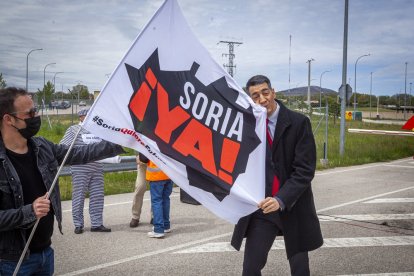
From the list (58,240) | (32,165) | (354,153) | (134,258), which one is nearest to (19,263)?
(32,165)

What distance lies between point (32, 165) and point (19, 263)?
0.63m

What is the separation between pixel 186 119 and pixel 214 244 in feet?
10.6

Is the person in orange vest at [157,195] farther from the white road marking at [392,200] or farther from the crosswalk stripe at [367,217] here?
the white road marking at [392,200]

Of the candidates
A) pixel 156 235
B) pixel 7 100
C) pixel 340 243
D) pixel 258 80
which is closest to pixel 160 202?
pixel 156 235

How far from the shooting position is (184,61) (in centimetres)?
342

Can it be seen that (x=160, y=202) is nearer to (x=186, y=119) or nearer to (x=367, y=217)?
(x=186, y=119)

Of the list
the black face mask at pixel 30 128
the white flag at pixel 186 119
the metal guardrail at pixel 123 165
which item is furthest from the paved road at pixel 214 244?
the black face mask at pixel 30 128

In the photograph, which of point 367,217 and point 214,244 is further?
point 367,217

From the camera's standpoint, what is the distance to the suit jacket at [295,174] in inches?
131

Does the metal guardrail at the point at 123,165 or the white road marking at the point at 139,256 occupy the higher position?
the metal guardrail at the point at 123,165

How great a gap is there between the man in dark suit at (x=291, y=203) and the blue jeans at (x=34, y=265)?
140 cm

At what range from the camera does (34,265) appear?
2.88m

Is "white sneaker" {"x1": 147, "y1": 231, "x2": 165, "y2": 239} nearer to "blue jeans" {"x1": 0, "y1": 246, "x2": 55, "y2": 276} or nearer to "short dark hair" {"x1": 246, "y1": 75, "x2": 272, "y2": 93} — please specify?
"blue jeans" {"x1": 0, "y1": 246, "x2": 55, "y2": 276}

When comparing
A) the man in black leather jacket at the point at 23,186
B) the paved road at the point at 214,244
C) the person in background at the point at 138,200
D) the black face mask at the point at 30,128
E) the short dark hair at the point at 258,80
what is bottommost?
the paved road at the point at 214,244
